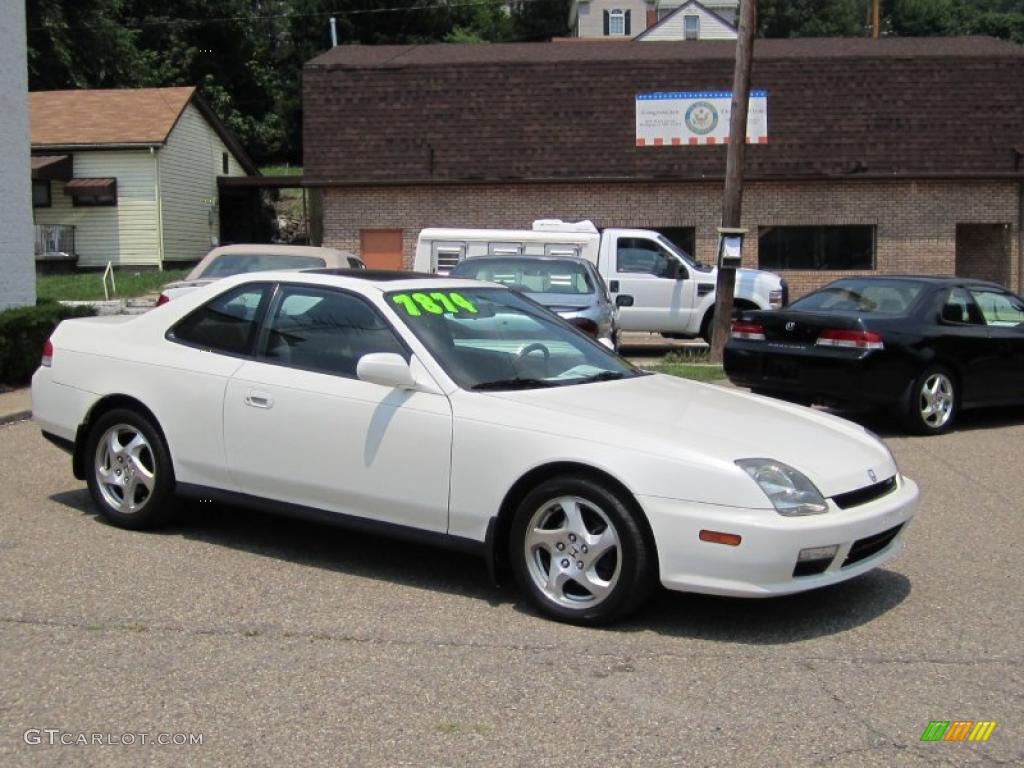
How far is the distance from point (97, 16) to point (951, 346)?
133ft

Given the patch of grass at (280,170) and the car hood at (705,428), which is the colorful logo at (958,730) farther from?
the patch of grass at (280,170)

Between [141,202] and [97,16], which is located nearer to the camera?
[141,202]

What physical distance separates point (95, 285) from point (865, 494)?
23797 millimetres

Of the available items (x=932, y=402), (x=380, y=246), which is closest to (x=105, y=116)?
(x=380, y=246)

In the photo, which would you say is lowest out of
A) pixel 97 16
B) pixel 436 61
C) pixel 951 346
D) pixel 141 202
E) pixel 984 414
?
pixel 984 414

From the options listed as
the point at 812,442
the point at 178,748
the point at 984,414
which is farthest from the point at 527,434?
the point at 984,414

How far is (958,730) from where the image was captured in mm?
3953

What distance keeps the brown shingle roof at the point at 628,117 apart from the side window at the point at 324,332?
2053 centimetres

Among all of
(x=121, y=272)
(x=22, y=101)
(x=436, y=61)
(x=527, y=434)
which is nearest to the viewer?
(x=527, y=434)

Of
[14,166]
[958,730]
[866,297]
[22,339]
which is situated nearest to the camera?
[958,730]

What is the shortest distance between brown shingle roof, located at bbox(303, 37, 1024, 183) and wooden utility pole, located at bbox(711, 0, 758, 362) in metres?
10.3

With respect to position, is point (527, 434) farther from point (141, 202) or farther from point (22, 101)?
point (141, 202)

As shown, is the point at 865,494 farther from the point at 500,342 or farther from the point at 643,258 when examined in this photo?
the point at 643,258

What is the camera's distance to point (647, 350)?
1934cm
